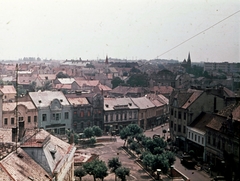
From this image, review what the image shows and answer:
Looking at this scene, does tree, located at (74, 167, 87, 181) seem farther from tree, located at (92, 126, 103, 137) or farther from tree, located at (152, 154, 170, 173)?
tree, located at (92, 126, 103, 137)

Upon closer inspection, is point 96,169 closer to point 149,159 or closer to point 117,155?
point 149,159

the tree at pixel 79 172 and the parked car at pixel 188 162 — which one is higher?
the tree at pixel 79 172

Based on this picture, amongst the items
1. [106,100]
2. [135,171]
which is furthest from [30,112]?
[135,171]

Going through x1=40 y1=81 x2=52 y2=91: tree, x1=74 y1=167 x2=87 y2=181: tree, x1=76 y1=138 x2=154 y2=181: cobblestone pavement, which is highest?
x1=40 y1=81 x2=52 y2=91: tree

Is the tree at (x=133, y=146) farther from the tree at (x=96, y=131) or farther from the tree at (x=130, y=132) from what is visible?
the tree at (x=96, y=131)

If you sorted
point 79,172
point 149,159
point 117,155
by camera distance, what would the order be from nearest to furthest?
point 79,172 → point 149,159 → point 117,155

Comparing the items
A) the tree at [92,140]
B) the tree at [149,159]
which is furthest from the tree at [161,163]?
the tree at [92,140]

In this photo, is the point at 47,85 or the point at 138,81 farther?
the point at 138,81

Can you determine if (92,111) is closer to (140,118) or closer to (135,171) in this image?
(140,118)

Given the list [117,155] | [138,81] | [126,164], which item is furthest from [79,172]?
[138,81]

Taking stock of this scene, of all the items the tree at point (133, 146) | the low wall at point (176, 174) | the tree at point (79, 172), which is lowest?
the low wall at point (176, 174)

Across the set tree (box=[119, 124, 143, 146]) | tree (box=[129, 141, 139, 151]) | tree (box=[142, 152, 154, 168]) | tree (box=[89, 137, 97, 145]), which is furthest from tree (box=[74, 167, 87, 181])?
tree (box=[119, 124, 143, 146])
